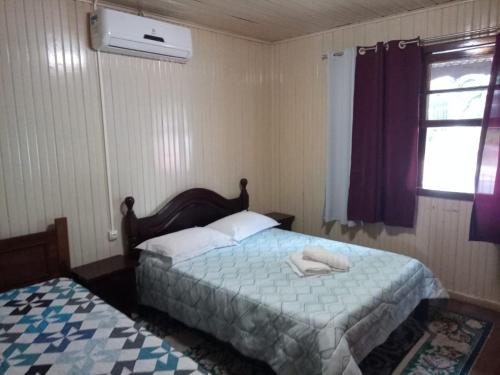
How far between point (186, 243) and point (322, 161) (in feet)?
5.72

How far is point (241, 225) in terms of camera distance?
10.9 feet

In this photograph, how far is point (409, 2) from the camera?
290 centimetres

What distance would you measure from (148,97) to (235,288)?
5.82 feet

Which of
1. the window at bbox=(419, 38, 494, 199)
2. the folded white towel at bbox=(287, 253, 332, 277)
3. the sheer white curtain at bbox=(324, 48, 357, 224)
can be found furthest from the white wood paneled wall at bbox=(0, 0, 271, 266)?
the window at bbox=(419, 38, 494, 199)

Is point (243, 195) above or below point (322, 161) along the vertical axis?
below

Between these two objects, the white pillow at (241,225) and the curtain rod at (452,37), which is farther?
the white pillow at (241,225)

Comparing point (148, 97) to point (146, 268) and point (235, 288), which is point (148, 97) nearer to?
point (146, 268)

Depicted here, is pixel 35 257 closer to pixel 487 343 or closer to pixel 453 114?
pixel 487 343

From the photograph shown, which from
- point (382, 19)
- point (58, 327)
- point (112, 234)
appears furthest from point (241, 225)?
point (382, 19)

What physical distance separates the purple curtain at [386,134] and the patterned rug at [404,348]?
922mm

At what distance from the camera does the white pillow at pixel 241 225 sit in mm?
3211

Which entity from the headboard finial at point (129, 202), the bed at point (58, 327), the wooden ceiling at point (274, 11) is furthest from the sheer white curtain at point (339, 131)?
the bed at point (58, 327)

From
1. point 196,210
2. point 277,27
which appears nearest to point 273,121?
point 277,27

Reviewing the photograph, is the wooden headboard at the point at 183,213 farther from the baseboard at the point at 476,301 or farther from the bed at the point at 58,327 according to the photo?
the baseboard at the point at 476,301
